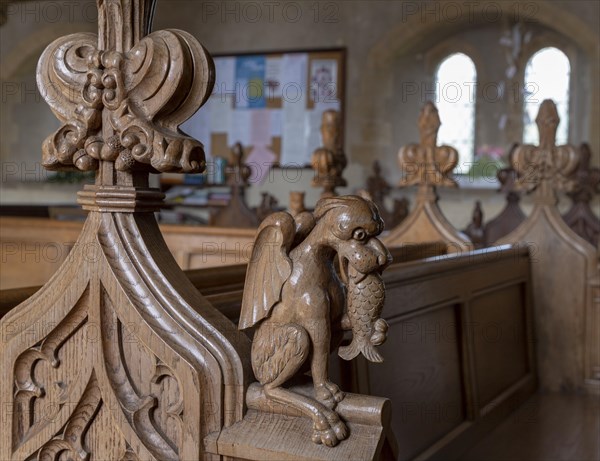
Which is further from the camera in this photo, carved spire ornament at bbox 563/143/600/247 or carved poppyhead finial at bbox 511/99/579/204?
carved spire ornament at bbox 563/143/600/247

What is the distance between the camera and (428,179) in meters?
3.35

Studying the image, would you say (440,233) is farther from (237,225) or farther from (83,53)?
(237,225)

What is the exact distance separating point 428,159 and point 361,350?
92.5 inches

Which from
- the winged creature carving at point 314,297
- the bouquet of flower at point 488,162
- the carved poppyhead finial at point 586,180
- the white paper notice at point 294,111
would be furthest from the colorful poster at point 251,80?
the winged creature carving at point 314,297

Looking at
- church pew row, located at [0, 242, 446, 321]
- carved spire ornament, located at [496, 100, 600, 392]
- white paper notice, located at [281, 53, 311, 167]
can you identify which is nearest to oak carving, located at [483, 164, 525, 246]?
white paper notice, located at [281, 53, 311, 167]

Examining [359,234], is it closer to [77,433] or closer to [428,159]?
[77,433]

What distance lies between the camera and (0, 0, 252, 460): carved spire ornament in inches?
41.9

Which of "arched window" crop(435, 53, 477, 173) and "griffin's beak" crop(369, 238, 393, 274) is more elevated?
"arched window" crop(435, 53, 477, 173)

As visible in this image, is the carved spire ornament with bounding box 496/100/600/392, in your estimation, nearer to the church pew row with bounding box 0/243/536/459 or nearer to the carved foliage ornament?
the church pew row with bounding box 0/243/536/459

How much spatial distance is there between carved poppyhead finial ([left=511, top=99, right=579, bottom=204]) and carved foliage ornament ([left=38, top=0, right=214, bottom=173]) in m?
2.29

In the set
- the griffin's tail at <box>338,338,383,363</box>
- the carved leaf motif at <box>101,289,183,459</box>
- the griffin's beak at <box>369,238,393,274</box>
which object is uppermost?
the griffin's beak at <box>369,238,393,274</box>

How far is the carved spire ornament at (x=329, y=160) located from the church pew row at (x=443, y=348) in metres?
0.92

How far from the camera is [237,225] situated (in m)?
5.81

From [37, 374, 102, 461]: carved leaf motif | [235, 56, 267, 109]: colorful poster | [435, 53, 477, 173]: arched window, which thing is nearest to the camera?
[37, 374, 102, 461]: carved leaf motif
